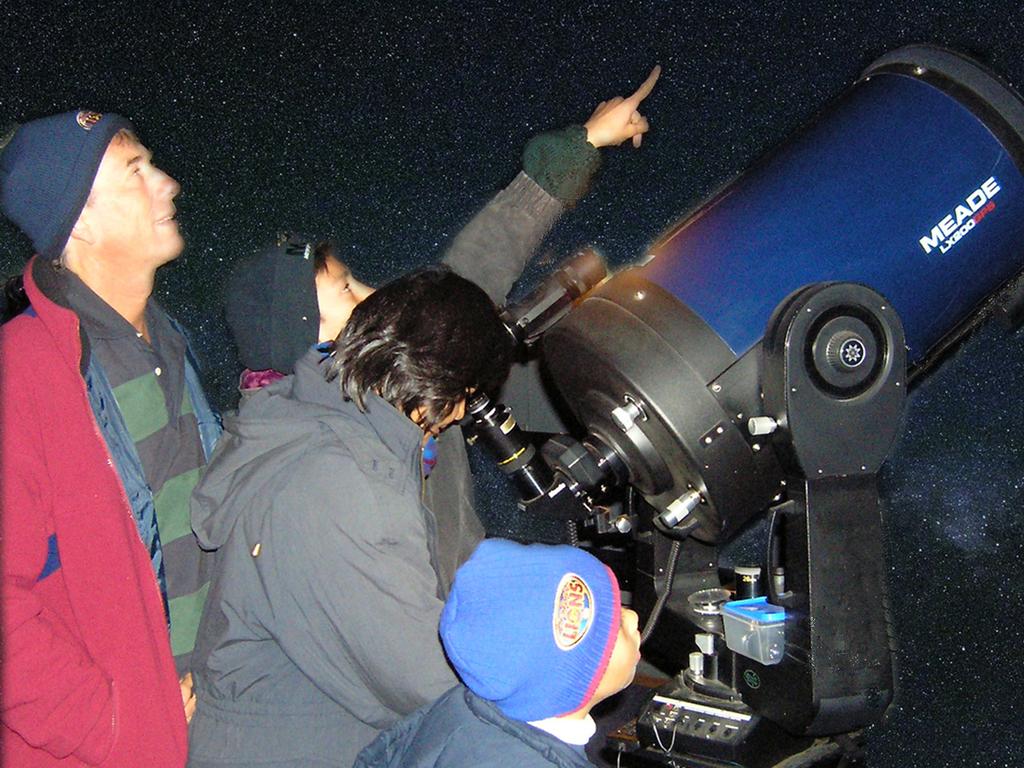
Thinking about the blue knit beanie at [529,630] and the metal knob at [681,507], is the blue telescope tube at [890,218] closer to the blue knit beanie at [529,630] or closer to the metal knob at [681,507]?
the metal knob at [681,507]

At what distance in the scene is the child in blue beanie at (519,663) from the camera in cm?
102

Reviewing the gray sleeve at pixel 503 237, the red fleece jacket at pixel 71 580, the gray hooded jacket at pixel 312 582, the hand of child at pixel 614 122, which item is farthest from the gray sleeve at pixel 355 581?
the hand of child at pixel 614 122

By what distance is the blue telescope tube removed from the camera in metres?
1.33

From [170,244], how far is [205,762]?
0.76m

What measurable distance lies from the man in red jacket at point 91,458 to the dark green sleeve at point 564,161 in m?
0.59

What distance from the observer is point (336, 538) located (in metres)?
1.15

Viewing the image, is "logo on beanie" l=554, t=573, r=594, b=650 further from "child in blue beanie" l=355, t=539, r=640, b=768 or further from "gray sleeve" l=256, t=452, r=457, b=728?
"gray sleeve" l=256, t=452, r=457, b=728

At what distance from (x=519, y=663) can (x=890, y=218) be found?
2.57 ft

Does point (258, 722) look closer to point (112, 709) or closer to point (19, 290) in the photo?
point (112, 709)

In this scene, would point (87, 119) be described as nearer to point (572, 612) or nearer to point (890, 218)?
point (572, 612)

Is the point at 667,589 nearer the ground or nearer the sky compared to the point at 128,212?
nearer the ground

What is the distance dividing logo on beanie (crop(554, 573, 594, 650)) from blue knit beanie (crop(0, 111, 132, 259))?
34.7 inches

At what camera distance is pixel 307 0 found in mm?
2500

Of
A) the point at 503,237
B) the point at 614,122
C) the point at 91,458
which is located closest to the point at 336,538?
the point at 91,458
